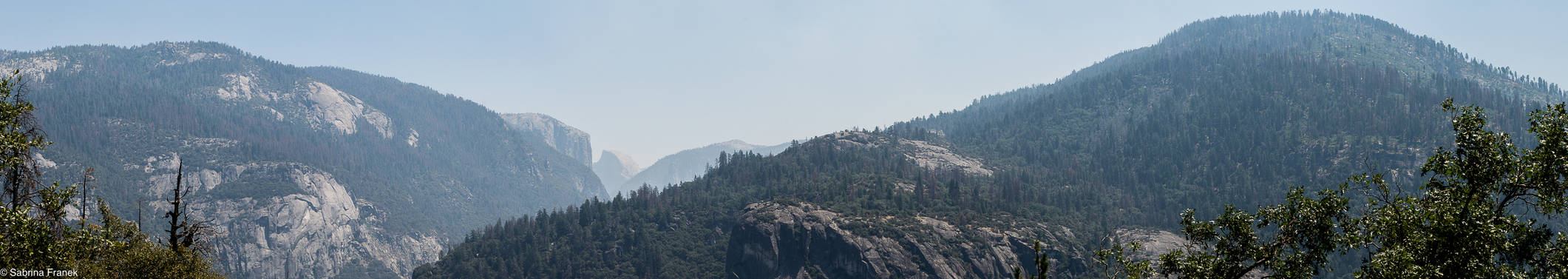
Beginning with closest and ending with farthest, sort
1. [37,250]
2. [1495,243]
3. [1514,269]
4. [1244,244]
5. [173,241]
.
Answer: [1495,243] → [1514,269] → [37,250] → [1244,244] → [173,241]

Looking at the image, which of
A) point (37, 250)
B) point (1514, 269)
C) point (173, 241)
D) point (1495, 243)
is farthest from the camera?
point (173, 241)

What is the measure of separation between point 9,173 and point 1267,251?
51.3 metres

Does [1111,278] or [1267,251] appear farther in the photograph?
[1111,278]

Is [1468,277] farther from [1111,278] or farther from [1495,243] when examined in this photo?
[1111,278]

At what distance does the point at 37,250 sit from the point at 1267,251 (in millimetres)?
46724

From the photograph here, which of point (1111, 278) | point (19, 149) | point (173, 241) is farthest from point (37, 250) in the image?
point (1111, 278)

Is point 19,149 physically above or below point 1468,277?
above

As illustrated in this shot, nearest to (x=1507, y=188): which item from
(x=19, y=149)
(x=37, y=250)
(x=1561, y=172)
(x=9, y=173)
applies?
(x=1561, y=172)

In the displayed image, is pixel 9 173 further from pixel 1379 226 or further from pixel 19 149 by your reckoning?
pixel 1379 226

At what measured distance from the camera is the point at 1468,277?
86.8ft

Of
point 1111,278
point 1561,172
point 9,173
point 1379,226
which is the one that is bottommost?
point 1111,278

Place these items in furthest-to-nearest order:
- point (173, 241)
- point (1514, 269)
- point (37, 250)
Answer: point (173, 241) < point (37, 250) < point (1514, 269)

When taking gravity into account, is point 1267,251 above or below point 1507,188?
below

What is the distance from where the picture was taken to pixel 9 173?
34.1 m
